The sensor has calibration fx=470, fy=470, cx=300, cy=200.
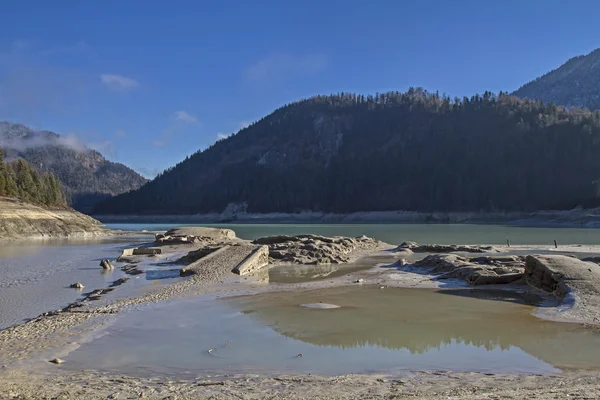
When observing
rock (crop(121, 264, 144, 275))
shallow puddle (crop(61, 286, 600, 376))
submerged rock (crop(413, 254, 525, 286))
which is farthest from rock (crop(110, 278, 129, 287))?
submerged rock (crop(413, 254, 525, 286))

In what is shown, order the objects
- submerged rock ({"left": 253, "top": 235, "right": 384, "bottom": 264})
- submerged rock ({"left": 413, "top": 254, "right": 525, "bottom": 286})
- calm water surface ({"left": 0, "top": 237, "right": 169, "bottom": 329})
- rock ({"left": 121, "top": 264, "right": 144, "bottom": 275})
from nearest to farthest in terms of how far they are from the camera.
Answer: calm water surface ({"left": 0, "top": 237, "right": 169, "bottom": 329}) → submerged rock ({"left": 413, "top": 254, "right": 525, "bottom": 286}) → rock ({"left": 121, "top": 264, "right": 144, "bottom": 275}) → submerged rock ({"left": 253, "top": 235, "right": 384, "bottom": 264})

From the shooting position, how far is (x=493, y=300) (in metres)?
14.5

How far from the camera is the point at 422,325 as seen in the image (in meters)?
11.4

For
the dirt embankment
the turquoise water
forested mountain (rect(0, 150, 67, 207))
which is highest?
forested mountain (rect(0, 150, 67, 207))

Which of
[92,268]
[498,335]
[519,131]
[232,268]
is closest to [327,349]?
[498,335]

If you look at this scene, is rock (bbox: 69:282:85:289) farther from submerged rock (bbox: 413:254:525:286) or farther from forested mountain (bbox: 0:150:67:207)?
forested mountain (bbox: 0:150:67:207)

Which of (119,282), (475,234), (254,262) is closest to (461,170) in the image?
(475,234)

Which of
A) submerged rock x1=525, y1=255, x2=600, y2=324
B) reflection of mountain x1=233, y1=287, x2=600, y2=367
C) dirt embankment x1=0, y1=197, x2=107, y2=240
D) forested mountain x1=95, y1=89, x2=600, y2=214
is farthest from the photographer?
forested mountain x1=95, y1=89, x2=600, y2=214

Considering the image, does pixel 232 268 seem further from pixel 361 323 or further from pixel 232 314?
pixel 361 323

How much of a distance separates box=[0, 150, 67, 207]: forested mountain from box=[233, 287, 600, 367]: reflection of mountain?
226 feet

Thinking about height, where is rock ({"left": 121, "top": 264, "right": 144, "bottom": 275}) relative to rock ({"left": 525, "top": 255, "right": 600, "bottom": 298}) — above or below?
below

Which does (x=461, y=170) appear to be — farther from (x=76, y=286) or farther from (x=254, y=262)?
(x=76, y=286)

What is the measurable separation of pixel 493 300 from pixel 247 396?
10.2m

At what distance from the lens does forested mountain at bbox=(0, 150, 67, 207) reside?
74.1m
